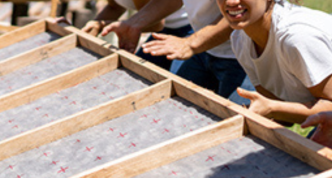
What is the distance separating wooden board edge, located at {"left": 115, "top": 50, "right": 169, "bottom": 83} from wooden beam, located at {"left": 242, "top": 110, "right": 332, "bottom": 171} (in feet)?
2.22

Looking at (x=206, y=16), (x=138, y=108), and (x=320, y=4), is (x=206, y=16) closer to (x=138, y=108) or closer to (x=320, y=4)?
(x=138, y=108)

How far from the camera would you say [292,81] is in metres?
2.22

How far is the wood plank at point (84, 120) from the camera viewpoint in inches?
74.7

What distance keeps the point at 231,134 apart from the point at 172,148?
286mm

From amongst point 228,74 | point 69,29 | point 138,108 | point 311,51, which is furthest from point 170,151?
point 69,29

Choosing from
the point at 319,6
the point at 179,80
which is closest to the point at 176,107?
the point at 179,80

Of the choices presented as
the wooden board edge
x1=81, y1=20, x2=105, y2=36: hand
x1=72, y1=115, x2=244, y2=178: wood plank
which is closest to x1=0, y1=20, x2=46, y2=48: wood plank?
x1=81, y1=20, x2=105, y2=36: hand

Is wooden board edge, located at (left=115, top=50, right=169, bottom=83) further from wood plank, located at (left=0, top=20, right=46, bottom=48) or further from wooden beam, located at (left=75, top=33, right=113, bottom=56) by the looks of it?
wood plank, located at (left=0, top=20, right=46, bottom=48)

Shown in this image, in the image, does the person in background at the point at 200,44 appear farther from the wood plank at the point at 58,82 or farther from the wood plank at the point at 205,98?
the wood plank at the point at 205,98

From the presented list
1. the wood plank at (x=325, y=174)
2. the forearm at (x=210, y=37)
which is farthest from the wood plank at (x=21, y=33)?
the wood plank at (x=325, y=174)

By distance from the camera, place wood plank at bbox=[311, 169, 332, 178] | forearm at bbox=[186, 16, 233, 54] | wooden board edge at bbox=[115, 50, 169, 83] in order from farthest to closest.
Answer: forearm at bbox=[186, 16, 233, 54] → wooden board edge at bbox=[115, 50, 169, 83] → wood plank at bbox=[311, 169, 332, 178]

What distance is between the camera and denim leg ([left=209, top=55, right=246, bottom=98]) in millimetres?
2959

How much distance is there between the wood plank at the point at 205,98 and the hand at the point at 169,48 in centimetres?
36

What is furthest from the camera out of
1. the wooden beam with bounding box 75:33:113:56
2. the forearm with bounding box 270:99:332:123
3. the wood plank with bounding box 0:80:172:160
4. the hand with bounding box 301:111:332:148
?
the wooden beam with bounding box 75:33:113:56
